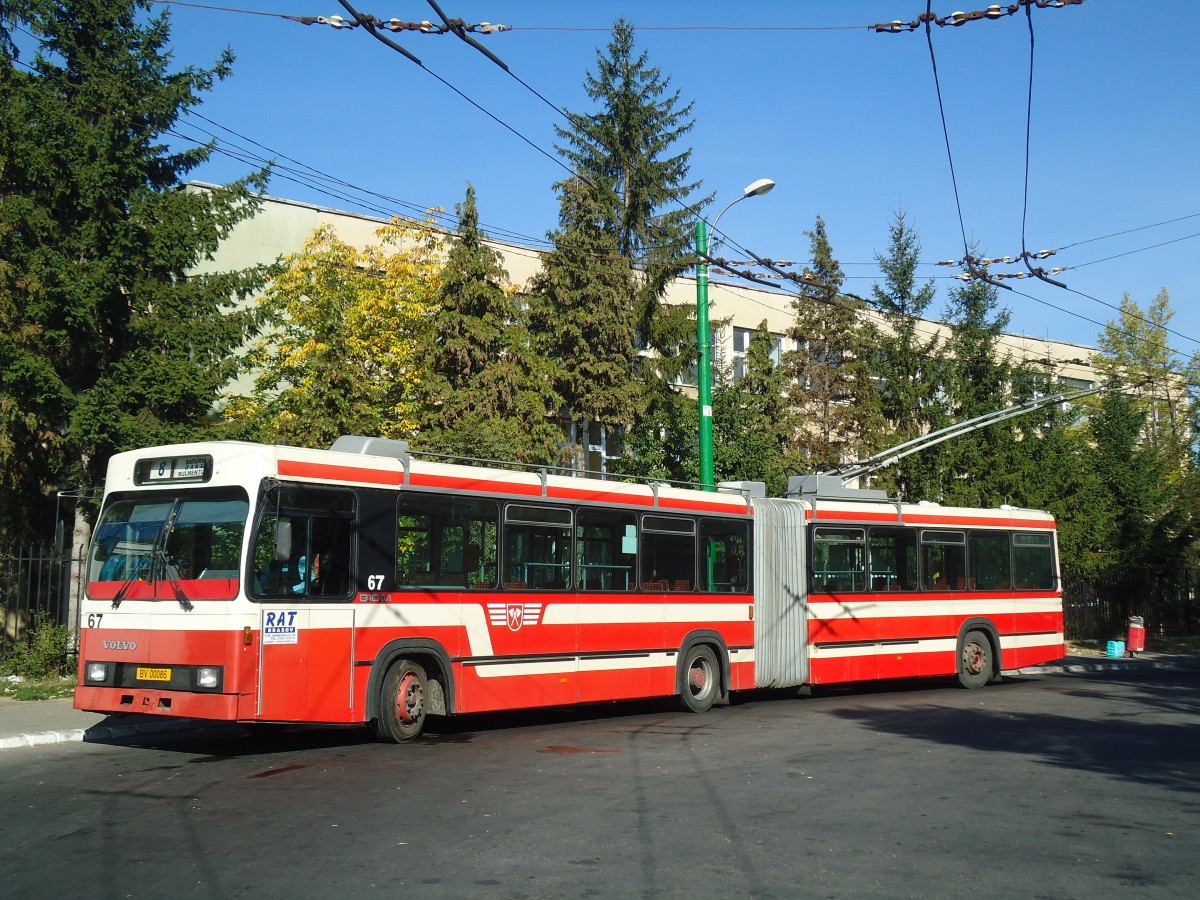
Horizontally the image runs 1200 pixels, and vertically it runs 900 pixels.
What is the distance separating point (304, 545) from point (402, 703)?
2.16 m

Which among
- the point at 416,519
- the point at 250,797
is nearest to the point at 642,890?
the point at 250,797

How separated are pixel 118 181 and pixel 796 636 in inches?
491

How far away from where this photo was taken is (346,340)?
2522cm

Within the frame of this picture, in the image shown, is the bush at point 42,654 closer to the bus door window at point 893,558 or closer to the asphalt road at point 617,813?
the asphalt road at point 617,813

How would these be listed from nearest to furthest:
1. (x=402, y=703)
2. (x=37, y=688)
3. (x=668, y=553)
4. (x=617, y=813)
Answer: (x=617, y=813) → (x=402, y=703) → (x=37, y=688) → (x=668, y=553)

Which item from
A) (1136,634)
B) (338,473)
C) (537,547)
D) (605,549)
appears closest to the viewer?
(338,473)

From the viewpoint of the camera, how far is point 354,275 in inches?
1024

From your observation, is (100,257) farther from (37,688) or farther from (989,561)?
(989,561)

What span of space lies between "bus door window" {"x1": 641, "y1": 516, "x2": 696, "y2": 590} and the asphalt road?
244cm

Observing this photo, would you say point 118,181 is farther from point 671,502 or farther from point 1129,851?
point 1129,851

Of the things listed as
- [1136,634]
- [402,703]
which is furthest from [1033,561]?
[402,703]

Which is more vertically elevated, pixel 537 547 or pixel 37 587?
pixel 537 547

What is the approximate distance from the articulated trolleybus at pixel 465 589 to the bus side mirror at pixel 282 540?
0.07 feet

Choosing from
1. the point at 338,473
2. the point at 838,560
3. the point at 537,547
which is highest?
the point at 338,473
